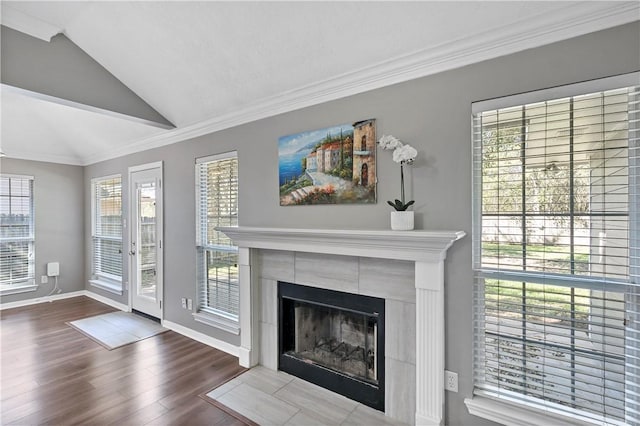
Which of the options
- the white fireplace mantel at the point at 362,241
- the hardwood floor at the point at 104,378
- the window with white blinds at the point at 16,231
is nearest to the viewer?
the white fireplace mantel at the point at 362,241

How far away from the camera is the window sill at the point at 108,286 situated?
486 centimetres

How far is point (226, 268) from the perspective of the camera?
344cm

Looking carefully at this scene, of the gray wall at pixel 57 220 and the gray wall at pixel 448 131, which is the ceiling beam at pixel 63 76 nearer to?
the gray wall at pixel 448 131

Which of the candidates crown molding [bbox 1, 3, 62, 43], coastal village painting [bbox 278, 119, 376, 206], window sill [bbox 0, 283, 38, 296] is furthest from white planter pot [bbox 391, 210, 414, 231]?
window sill [bbox 0, 283, 38, 296]

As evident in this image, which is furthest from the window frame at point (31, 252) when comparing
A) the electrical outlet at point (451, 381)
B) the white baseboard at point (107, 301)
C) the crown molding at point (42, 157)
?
the electrical outlet at point (451, 381)

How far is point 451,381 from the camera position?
199cm

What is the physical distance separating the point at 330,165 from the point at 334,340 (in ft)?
5.13

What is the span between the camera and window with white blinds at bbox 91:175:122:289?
16.3 ft

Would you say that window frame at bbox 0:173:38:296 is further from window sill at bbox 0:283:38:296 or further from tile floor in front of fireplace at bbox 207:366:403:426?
tile floor in front of fireplace at bbox 207:366:403:426

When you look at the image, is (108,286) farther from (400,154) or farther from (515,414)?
(515,414)

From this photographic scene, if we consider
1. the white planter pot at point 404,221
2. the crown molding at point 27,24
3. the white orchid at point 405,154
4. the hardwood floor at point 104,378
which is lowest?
the hardwood floor at point 104,378

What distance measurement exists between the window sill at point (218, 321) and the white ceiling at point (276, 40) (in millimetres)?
2110

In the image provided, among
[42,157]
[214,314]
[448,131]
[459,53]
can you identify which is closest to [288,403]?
[214,314]

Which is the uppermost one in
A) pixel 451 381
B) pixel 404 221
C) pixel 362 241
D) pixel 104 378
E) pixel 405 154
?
pixel 405 154
